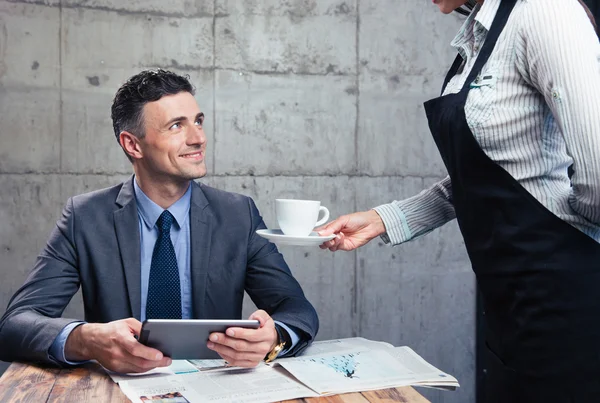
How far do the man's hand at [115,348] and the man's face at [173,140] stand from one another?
0.72 metres

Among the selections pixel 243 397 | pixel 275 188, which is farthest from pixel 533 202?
pixel 275 188

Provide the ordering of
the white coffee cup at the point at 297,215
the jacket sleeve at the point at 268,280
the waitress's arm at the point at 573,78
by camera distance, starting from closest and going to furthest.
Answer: the waitress's arm at the point at 573,78, the white coffee cup at the point at 297,215, the jacket sleeve at the point at 268,280

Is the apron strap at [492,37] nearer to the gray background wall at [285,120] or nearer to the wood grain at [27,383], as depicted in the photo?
the wood grain at [27,383]

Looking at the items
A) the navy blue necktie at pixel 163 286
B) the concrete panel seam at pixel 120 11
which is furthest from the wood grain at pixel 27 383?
the concrete panel seam at pixel 120 11

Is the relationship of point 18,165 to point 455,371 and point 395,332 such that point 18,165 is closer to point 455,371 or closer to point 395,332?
point 395,332

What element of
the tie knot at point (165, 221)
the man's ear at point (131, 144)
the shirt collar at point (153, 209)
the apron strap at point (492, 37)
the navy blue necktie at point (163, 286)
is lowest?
the navy blue necktie at point (163, 286)

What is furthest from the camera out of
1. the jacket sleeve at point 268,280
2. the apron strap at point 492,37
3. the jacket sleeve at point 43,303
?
the jacket sleeve at point 268,280

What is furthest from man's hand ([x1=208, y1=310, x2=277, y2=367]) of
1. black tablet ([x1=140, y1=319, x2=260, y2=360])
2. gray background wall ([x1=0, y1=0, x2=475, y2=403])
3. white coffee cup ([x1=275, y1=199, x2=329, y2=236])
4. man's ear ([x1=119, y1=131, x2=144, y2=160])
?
gray background wall ([x1=0, y1=0, x2=475, y2=403])

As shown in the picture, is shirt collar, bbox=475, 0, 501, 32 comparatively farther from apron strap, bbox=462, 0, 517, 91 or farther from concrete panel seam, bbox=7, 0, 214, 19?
concrete panel seam, bbox=7, 0, 214, 19

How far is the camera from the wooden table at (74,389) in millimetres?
1388

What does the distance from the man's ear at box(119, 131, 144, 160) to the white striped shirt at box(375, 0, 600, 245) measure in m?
1.23

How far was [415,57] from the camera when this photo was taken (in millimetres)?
3631

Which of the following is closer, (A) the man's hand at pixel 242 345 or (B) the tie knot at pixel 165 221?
(A) the man's hand at pixel 242 345

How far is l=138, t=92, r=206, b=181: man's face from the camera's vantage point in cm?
222
